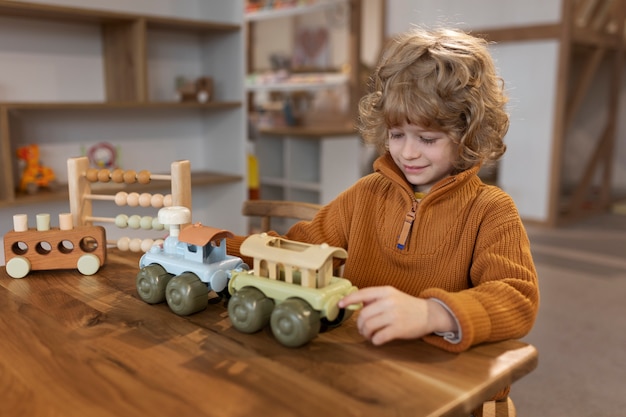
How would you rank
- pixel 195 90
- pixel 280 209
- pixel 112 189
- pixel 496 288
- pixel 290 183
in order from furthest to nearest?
pixel 290 183 → pixel 195 90 → pixel 112 189 → pixel 280 209 → pixel 496 288

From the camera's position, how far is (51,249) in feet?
3.59

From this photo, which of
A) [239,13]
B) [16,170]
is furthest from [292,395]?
[239,13]

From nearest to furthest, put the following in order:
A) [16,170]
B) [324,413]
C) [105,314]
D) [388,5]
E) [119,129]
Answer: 1. [324,413]
2. [105,314]
3. [16,170]
4. [119,129]
5. [388,5]

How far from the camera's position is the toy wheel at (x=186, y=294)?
83cm

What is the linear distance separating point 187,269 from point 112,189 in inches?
75.3

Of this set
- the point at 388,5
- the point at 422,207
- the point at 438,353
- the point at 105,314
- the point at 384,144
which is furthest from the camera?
the point at 388,5

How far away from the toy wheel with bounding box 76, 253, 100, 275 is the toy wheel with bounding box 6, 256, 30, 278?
0.32 feet

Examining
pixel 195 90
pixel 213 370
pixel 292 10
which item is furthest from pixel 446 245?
pixel 292 10

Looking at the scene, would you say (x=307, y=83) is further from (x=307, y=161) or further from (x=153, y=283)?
(x=153, y=283)

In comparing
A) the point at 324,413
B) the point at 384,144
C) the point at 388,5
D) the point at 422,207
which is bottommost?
the point at 324,413

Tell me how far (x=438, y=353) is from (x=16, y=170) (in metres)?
2.43

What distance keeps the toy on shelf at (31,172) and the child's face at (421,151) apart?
2.00 metres

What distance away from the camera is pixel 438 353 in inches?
28.5

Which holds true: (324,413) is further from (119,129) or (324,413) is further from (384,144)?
(119,129)
